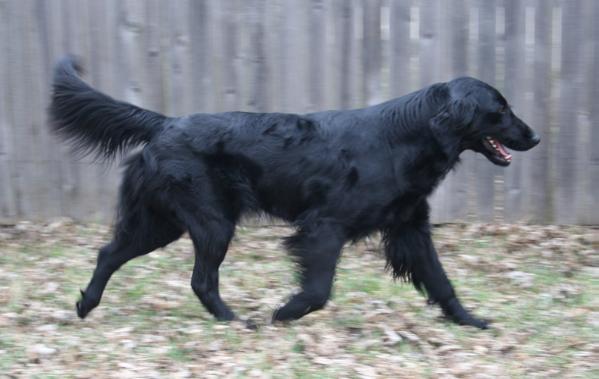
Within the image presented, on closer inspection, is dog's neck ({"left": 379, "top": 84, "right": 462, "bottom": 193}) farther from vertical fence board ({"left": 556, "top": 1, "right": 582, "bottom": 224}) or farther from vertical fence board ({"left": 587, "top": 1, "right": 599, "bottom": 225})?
vertical fence board ({"left": 587, "top": 1, "right": 599, "bottom": 225})

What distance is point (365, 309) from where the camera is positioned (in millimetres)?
5426

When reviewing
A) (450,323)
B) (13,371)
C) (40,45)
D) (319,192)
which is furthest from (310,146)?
(40,45)

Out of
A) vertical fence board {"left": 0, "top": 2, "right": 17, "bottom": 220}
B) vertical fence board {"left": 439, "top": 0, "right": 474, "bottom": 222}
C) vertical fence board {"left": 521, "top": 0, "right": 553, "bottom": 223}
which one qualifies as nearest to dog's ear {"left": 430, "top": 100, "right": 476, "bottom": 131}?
vertical fence board {"left": 439, "top": 0, "right": 474, "bottom": 222}

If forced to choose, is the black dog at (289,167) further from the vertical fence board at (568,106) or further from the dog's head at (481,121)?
the vertical fence board at (568,106)

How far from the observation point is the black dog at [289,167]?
495 centimetres

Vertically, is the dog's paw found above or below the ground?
above

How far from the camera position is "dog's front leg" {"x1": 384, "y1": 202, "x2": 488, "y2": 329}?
523cm

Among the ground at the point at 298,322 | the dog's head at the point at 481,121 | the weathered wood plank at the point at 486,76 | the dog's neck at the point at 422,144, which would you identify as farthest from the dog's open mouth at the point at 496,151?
the weathered wood plank at the point at 486,76

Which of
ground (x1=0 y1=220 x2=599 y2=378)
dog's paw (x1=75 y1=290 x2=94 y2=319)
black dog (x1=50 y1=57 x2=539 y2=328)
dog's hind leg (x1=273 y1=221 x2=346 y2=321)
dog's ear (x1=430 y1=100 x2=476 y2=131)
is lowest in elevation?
ground (x1=0 y1=220 x2=599 y2=378)

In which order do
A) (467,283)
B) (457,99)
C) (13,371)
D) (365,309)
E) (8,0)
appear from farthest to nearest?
(8,0), (467,283), (365,309), (457,99), (13,371)

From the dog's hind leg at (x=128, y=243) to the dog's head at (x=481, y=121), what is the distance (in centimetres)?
173

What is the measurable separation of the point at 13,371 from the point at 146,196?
1251mm

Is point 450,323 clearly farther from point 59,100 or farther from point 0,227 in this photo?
point 0,227

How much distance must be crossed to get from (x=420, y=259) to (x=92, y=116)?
2.17m
